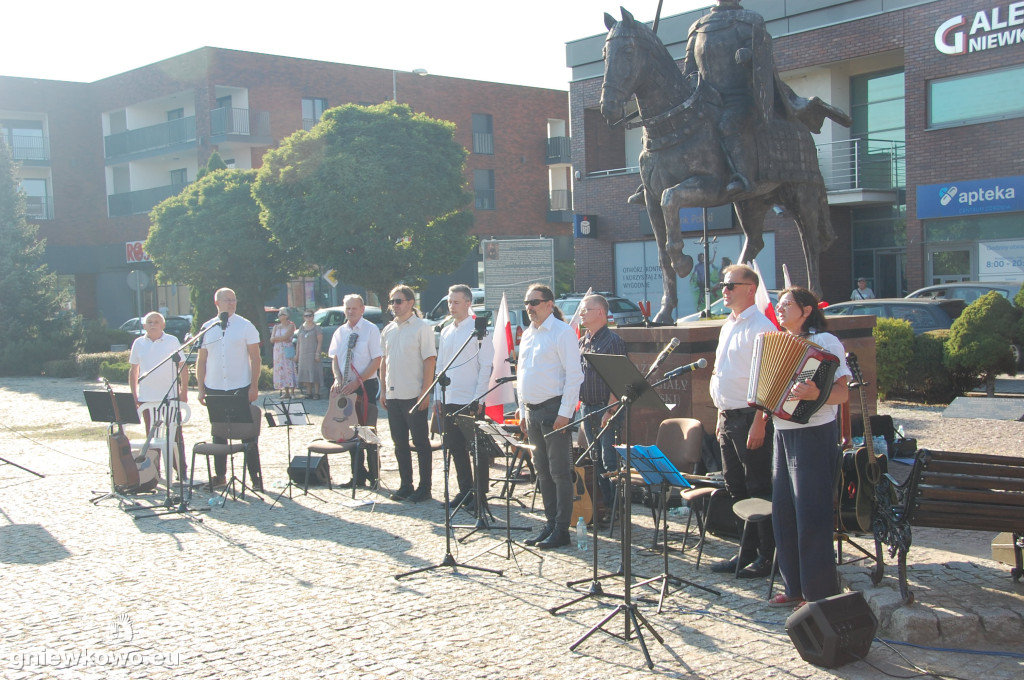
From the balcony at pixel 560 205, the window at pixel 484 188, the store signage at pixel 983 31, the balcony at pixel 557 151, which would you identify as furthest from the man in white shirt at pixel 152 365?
the balcony at pixel 557 151

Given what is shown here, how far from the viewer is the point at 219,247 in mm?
31016

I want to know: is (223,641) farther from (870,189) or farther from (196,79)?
(196,79)

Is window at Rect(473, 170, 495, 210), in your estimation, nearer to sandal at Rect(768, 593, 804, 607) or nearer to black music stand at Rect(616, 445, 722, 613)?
black music stand at Rect(616, 445, 722, 613)

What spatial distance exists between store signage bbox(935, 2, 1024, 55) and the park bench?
2156 cm

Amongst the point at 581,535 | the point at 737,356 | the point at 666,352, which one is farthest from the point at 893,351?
the point at 666,352

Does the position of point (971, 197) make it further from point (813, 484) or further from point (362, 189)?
point (813, 484)

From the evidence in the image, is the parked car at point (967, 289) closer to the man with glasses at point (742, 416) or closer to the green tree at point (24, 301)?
the man with glasses at point (742, 416)

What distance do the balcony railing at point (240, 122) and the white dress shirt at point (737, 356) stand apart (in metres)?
38.1

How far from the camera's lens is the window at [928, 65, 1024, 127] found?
24078 millimetres

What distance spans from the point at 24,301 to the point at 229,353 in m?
25.4

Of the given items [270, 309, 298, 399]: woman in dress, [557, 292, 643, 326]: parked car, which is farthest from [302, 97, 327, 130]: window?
[270, 309, 298, 399]: woman in dress

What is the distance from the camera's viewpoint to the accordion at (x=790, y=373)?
5.17 metres

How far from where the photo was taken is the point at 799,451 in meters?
5.38

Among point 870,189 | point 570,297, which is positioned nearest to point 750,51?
point 570,297
